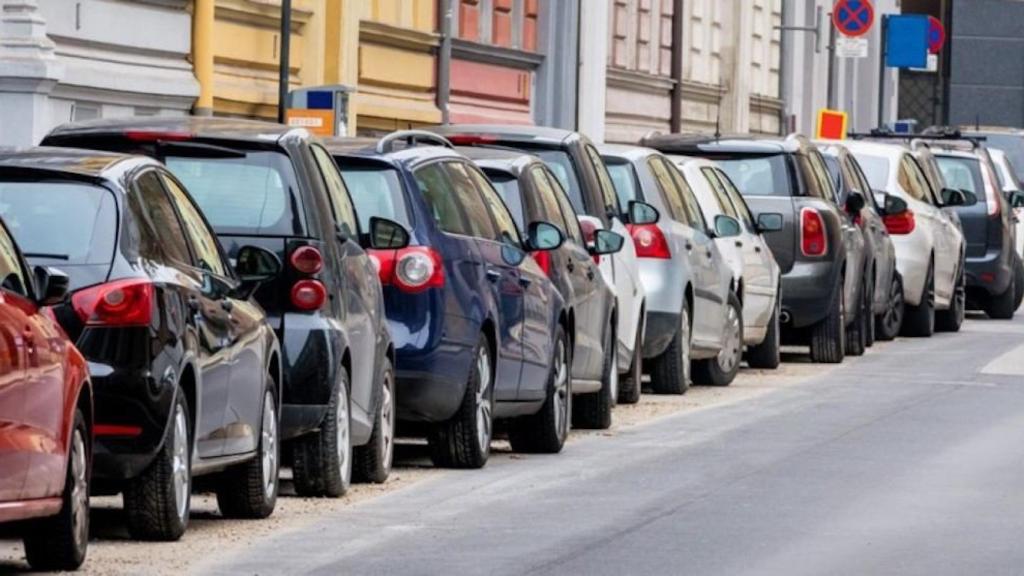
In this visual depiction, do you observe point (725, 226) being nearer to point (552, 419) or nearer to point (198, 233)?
point (552, 419)

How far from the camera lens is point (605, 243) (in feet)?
59.9

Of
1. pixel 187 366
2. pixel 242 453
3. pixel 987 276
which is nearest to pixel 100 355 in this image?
pixel 187 366

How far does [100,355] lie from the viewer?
10.9 meters

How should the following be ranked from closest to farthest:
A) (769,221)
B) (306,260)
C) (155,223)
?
(155,223) → (306,260) → (769,221)

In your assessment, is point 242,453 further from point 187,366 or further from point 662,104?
point 662,104

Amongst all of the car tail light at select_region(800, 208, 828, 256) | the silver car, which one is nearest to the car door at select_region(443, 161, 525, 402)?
the silver car

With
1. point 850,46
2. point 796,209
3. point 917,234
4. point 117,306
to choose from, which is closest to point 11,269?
point 117,306

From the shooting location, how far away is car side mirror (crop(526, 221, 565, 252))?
16.4 metres

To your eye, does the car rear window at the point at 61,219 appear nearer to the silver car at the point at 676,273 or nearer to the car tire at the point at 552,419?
the car tire at the point at 552,419

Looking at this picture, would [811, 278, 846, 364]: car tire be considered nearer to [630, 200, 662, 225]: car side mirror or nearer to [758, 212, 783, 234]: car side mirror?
[758, 212, 783, 234]: car side mirror

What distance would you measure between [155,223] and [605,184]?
343 inches

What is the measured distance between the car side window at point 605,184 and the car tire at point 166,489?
8.36 m

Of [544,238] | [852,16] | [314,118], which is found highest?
[852,16]

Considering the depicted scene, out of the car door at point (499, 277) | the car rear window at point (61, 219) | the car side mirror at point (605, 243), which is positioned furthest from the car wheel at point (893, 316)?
the car rear window at point (61, 219)
